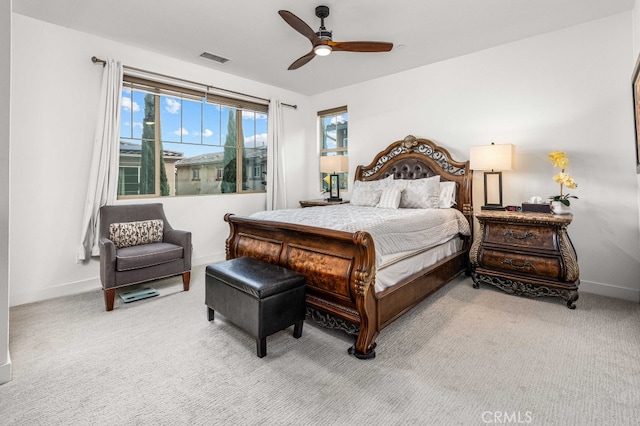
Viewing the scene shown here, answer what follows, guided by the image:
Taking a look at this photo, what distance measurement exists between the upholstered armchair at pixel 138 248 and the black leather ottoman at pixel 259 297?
103cm

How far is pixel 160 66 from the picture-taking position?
407cm

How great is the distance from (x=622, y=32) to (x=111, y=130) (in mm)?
5491

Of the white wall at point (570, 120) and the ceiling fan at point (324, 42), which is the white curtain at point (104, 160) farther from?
the white wall at point (570, 120)

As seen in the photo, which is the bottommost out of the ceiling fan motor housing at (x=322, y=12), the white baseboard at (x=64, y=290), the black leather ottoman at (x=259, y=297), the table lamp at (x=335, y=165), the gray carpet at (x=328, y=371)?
the gray carpet at (x=328, y=371)

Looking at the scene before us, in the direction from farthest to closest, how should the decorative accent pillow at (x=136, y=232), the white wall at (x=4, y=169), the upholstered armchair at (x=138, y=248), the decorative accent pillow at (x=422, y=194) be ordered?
the decorative accent pillow at (x=422, y=194)
the decorative accent pillow at (x=136, y=232)
the upholstered armchair at (x=138, y=248)
the white wall at (x=4, y=169)

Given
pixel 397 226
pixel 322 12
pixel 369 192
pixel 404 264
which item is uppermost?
pixel 322 12

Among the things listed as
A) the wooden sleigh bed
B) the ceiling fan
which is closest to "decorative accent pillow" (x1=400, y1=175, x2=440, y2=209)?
the wooden sleigh bed

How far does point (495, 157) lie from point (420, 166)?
1.15m

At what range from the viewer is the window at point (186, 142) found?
407 cm

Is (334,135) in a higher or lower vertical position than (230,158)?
higher

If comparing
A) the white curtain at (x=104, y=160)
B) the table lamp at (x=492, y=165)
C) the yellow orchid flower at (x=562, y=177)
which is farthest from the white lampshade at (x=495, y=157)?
the white curtain at (x=104, y=160)

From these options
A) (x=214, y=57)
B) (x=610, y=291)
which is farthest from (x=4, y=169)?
(x=610, y=291)

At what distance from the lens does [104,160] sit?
3.55 metres

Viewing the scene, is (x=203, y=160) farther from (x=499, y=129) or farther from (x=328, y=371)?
(x=499, y=129)
